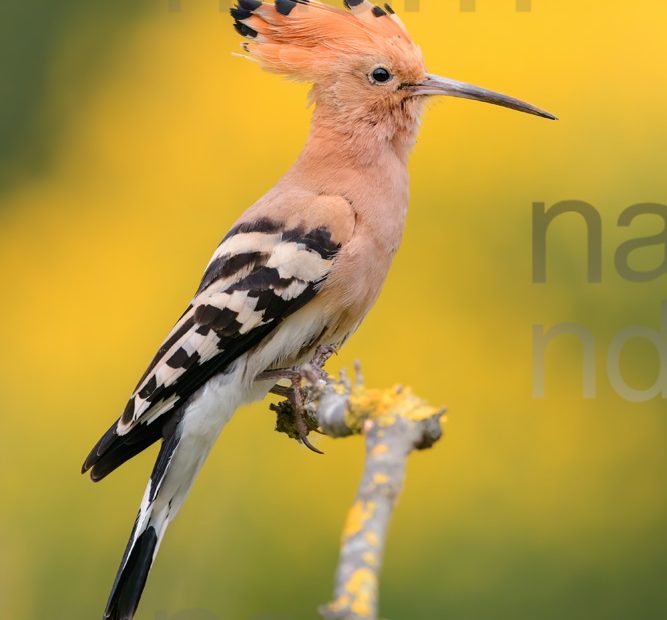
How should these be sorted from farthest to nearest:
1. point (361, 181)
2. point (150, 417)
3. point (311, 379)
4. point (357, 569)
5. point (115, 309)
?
point (115, 309)
point (361, 181)
point (150, 417)
point (311, 379)
point (357, 569)

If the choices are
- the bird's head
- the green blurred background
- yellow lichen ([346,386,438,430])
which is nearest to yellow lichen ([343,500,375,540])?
yellow lichen ([346,386,438,430])

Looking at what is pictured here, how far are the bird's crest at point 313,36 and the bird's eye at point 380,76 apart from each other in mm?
29

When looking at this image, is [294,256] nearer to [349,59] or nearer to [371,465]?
[349,59]

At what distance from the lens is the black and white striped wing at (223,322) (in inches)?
88.2

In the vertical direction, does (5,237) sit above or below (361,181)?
above

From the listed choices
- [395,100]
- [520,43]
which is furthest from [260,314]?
[520,43]

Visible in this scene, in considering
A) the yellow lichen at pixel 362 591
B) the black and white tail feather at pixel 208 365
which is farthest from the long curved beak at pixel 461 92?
the yellow lichen at pixel 362 591

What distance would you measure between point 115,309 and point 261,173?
482mm

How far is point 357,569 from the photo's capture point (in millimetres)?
1242

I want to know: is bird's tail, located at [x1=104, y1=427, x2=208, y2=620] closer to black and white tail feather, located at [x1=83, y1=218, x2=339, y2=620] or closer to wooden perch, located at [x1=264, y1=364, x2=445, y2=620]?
black and white tail feather, located at [x1=83, y1=218, x2=339, y2=620]

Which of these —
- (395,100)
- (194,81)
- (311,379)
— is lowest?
(311,379)

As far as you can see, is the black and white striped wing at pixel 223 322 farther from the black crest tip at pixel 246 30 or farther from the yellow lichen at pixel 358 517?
the yellow lichen at pixel 358 517

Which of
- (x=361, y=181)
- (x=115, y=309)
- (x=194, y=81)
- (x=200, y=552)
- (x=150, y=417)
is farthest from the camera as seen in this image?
(x=194, y=81)

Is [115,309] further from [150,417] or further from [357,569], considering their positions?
[357,569]
